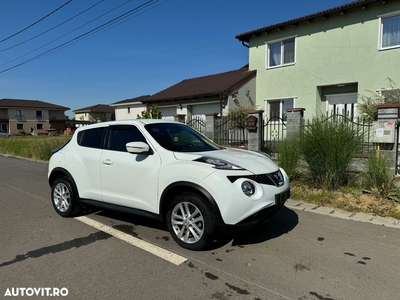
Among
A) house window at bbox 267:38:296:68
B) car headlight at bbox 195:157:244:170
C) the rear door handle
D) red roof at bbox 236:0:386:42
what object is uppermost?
red roof at bbox 236:0:386:42

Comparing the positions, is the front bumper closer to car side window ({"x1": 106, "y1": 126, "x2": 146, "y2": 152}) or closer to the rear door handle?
car side window ({"x1": 106, "y1": 126, "x2": 146, "y2": 152})

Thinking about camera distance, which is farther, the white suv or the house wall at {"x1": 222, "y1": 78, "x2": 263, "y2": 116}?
the house wall at {"x1": 222, "y1": 78, "x2": 263, "y2": 116}

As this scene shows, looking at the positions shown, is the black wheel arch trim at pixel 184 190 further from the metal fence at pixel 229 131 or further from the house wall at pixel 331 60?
the house wall at pixel 331 60

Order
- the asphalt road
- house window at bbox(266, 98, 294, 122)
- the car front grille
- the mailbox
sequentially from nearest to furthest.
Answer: the asphalt road
the car front grille
the mailbox
house window at bbox(266, 98, 294, 122)

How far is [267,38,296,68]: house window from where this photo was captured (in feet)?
49.7

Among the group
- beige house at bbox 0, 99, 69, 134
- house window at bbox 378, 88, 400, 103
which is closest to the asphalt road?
house window at bbox 378, 88, 400, 103

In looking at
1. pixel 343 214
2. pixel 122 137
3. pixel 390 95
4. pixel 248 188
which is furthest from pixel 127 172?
pixel 390 95

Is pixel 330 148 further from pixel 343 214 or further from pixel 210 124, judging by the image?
pixel 210 124

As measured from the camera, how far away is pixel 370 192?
593 centimetres

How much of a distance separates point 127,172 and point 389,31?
12812 mm

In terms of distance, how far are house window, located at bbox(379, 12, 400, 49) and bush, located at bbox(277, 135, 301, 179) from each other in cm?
857

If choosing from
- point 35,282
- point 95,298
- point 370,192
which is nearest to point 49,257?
point 35,282

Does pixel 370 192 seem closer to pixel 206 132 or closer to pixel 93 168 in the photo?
pixel 93 168

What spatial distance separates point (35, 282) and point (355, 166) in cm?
602
